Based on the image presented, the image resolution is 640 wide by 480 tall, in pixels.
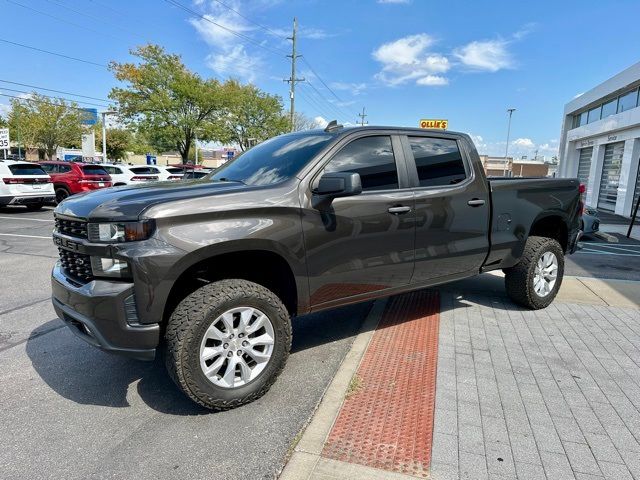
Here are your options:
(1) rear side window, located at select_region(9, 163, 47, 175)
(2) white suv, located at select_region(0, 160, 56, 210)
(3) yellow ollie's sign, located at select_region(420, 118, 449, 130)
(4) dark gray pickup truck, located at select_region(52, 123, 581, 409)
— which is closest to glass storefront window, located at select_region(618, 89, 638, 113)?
(3) yellow ollie's sign, located at select_region(420, 118, 449, 130)

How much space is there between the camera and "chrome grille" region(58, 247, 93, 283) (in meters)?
2.85

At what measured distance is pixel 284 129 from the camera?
4519 centimetres

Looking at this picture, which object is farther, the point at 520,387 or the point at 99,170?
the point at 99,170

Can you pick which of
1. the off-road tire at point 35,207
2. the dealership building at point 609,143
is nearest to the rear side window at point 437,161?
the off-road tire at point 35,207

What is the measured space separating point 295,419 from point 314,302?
0.85 meters

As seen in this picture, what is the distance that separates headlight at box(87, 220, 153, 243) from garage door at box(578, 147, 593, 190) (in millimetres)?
26637

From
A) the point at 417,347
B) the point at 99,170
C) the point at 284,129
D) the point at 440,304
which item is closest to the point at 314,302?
the point at 417,347

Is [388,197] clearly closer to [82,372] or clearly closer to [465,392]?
[465,392]

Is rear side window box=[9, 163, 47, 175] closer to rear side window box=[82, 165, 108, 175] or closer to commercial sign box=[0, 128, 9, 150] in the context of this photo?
rear side window box=[82, 165, 108, 175]

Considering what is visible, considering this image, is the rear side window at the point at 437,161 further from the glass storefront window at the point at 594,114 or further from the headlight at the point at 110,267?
the glass storefront window at the point at 594,114

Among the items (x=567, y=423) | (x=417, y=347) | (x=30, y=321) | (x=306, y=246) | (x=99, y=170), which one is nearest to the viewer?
(x=567, y=423)

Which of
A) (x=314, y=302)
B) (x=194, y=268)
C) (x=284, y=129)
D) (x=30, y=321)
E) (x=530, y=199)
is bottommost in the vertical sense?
(x=30, y=321)

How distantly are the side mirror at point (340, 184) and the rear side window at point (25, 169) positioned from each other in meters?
14.8

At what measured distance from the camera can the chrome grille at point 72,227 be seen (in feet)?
9.38
